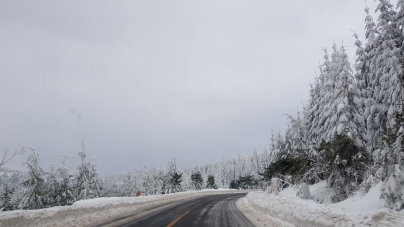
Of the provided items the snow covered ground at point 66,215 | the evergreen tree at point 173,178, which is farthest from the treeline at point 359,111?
the evergreen tree at point 173,178

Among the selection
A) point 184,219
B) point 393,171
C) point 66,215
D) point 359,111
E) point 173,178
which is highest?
point 359,111

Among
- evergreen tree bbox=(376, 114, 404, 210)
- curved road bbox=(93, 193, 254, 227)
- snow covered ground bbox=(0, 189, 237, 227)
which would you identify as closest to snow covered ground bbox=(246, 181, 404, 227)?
evergreen tree bbox=(376, 114, 404, 210)

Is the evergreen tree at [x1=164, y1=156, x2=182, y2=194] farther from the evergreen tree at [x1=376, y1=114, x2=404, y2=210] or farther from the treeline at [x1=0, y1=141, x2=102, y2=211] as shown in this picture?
the evergreen tree at [x1=376, y1=114, x2=404, y2=210]

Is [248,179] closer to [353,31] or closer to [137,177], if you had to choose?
[137,177]

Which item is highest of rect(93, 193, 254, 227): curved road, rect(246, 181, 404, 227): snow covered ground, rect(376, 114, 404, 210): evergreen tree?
rect(376, 114, 404, 210): evergreen tree

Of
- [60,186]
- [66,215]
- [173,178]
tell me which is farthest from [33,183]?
[173,178]

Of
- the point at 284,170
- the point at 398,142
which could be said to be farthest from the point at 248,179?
the point at 398,142

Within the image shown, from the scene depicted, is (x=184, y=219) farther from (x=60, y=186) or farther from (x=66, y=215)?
(x=60, y=186)

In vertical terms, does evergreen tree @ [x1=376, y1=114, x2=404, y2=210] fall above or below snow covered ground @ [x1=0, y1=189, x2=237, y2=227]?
above

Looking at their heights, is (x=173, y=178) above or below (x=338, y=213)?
above

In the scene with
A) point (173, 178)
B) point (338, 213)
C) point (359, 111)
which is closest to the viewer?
point (338, 213)

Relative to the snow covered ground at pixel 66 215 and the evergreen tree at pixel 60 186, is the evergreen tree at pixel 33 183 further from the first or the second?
the snow covered ground at pixel 66 215

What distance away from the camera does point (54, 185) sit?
1991 inches

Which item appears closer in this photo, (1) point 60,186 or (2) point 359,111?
(2) point 359,111
